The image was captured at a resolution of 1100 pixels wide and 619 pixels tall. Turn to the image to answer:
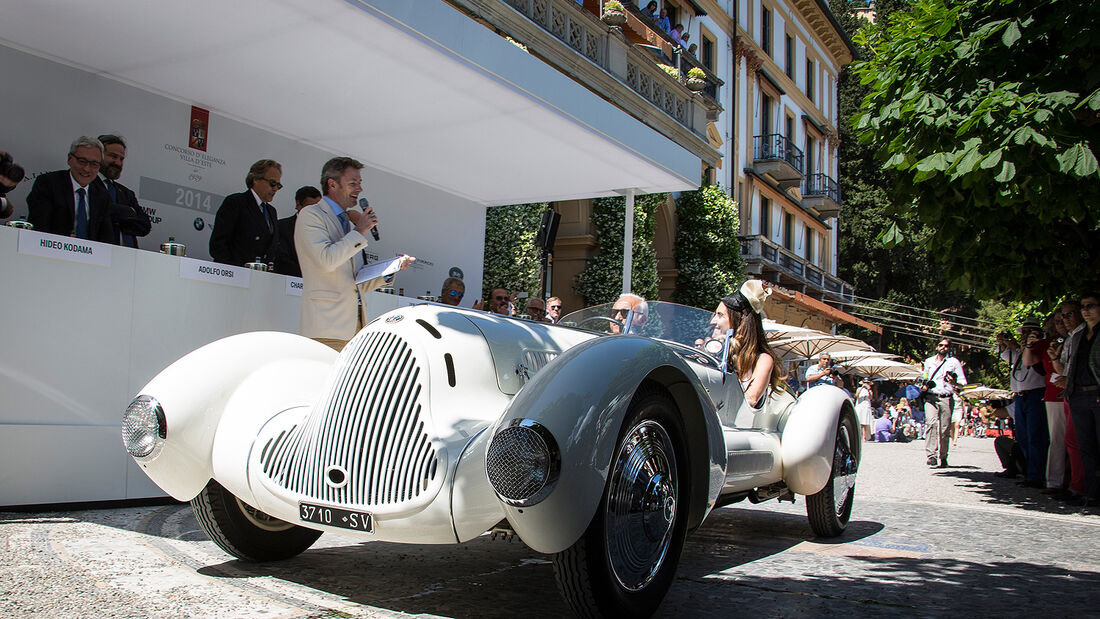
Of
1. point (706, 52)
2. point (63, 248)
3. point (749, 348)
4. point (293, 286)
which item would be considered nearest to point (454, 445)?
point (749, 348)

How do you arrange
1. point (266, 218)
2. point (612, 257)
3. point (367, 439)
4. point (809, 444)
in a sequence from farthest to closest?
point (612, 257)
point (266, 218)
point (809, 444)
point (367, 439)

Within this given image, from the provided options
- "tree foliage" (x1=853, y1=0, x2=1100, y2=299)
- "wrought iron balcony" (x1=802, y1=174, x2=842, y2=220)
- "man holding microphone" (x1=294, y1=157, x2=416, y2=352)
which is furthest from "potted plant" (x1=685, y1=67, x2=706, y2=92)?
"wrought iron balcony" (x1=802, y1=174, x2=842, y2=220)

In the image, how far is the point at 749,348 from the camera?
16.9 feet

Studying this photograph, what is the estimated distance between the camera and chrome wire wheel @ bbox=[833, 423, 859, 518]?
507 cm

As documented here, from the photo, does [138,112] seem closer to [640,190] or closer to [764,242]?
[640,190]

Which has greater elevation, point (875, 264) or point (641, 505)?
point (875, 264)

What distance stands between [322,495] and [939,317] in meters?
44.0

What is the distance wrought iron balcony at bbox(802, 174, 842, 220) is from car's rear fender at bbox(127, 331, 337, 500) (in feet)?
117

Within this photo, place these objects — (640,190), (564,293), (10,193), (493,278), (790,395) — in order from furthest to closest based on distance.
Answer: (564,293), (493,278), (640,190), (10,193), (790,395)

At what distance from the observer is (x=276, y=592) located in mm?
3055

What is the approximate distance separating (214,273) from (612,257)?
14.3 metres

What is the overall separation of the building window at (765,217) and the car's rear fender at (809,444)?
2774 cm

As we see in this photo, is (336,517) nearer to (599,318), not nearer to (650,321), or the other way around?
(599,318)

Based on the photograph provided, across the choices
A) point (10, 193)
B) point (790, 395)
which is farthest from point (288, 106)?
point (790, 395)
